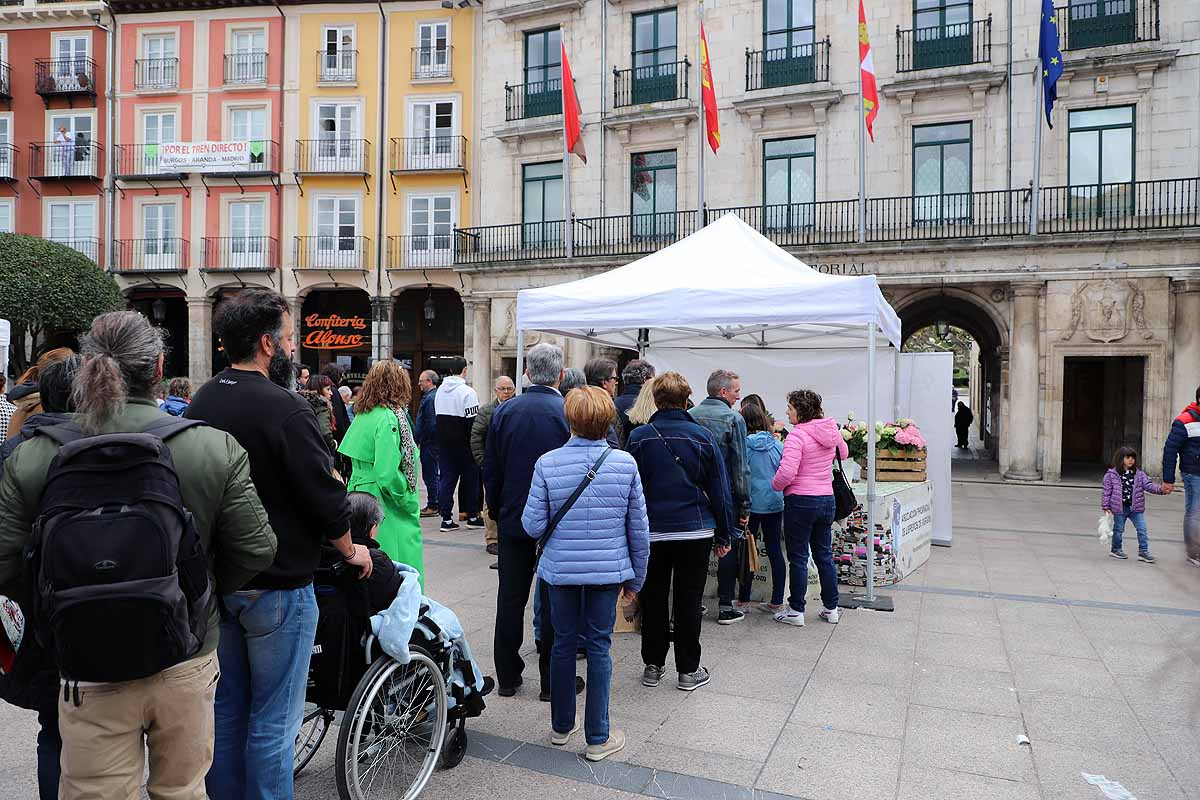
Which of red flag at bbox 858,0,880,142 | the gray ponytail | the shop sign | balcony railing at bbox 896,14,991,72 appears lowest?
the gray ponytail

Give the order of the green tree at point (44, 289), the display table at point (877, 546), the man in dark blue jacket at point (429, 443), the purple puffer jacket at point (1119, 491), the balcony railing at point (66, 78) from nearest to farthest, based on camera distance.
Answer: the display table at point (877, 546), the purple puffer jacket at point (1119, 491), the man in dark blue jacket at point (429, 443), the green tree at point (44, 289), the balcony railing at point (66, 78)

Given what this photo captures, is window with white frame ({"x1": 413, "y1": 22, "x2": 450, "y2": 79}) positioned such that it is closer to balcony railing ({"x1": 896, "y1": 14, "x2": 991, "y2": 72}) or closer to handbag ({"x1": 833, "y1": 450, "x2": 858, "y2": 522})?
balcony railing ({"x1": 896, "y1": 14, "x2": 991, "y2": 72})

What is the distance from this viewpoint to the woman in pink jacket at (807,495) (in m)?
5.66

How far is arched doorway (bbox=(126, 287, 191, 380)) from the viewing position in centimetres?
2597

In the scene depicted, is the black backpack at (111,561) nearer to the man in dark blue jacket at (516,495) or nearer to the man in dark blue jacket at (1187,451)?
the man in dark blue jacket at (516,495)

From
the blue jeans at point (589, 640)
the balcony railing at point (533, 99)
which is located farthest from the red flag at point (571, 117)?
the blue jeans at point (589, 640)

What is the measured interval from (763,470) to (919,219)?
44.8 ft

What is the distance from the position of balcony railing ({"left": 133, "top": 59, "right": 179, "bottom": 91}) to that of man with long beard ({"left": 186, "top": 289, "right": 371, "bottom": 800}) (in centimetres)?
A: 2728

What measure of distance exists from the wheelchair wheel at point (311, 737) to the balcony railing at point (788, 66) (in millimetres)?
18504

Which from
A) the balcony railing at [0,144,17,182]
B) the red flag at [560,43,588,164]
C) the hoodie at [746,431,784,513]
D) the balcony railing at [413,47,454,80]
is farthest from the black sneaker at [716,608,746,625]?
the balcony railing at [0,144,17,182]

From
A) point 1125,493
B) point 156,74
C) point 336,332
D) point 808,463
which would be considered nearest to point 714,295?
point 808,463

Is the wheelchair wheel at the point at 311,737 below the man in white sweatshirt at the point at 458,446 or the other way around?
below

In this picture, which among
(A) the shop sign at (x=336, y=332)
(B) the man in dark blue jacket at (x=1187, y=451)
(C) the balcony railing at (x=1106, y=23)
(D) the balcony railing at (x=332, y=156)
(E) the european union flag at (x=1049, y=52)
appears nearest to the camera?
(B) the man in dark blue jacket at (x=1187, y=451)

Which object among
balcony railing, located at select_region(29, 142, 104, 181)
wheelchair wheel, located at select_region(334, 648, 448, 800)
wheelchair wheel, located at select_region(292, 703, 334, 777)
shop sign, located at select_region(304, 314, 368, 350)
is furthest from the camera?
shop sign, located at select_region(304, 314, 368, 350)
